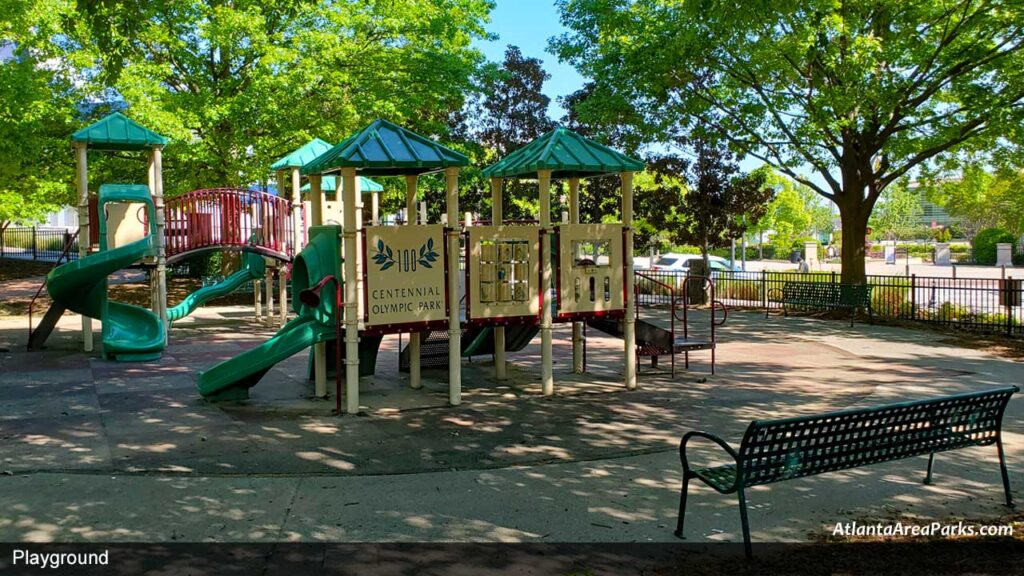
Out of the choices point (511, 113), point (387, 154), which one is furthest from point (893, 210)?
point (387, 154)

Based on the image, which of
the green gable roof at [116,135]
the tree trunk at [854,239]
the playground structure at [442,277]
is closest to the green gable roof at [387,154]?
the playground structure at [442,277]

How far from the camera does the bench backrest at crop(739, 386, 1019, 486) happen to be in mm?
5148

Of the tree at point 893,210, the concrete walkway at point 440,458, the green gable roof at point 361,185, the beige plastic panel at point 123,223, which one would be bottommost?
the concrete walkway at point 440,458

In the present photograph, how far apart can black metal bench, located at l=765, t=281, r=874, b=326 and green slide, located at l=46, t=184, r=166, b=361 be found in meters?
14.8

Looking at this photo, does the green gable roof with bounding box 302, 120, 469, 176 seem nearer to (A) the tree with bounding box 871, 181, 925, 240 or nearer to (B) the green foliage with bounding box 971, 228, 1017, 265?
(B) the green foliage with bounding box 971, 228, 1017, 265

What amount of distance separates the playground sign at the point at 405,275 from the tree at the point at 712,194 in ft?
52.1

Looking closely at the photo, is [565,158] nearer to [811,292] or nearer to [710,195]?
[811,292]

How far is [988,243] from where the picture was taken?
48.5 meters

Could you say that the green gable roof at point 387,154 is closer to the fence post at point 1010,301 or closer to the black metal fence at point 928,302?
the black metal fence at point 928,302

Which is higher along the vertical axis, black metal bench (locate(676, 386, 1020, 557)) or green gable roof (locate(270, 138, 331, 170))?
green gable roof (locate(270, 138, 331, 170))

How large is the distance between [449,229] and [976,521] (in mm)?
6497

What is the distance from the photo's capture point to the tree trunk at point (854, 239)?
20125 mm

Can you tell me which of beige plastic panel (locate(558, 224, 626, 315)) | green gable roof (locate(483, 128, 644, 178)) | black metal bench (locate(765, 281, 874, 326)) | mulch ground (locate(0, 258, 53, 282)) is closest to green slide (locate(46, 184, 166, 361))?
green gable roof (locate(483, 128, 644, 178))

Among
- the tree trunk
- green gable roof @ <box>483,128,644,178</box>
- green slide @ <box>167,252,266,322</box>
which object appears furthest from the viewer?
the tree trunk
